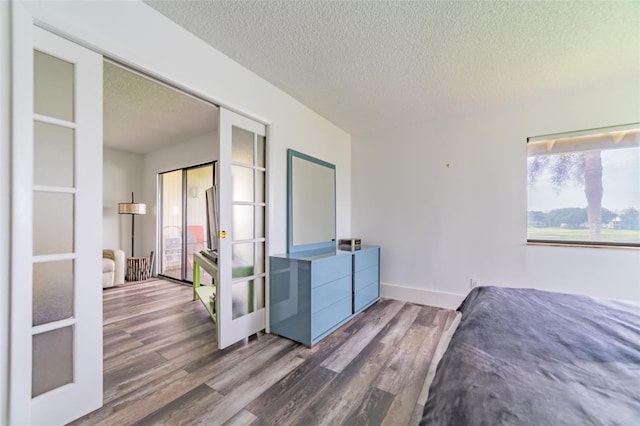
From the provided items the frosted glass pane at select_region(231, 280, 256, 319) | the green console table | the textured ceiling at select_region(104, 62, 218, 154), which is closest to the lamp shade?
the textured ceiling at select_region(104, 62, 218, 154)

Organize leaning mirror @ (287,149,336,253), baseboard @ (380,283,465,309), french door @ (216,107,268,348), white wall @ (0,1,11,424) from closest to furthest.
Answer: white wall @ (0,1,11,424)
french door @ (216,107,268,348)
leaning mirror @ (287,149,336,253)
baseboard @ (380,283,465,309)

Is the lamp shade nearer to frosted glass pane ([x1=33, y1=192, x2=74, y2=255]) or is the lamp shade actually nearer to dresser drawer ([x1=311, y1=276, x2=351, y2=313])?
frosted glass pane ([x1=33, y1=192, x2=74, y2=255])

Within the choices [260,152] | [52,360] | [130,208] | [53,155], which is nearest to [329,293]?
[260,152]

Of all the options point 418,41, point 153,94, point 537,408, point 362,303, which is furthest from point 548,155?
point 153,94

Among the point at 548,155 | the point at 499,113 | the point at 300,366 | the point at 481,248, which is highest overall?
the point at 499,113

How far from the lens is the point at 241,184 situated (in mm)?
2334

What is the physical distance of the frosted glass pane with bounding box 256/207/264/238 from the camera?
8.14ft

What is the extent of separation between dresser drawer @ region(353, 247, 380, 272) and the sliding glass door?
2862 millimetres

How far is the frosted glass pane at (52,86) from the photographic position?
4.17 feet

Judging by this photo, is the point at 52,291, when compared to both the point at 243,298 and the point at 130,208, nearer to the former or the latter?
the point at 243,298

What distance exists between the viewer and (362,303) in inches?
121

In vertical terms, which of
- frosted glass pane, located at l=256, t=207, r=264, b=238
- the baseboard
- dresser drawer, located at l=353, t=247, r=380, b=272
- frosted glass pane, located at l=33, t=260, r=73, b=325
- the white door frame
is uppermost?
the white door frame

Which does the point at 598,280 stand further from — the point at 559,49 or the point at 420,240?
the point at 559,49

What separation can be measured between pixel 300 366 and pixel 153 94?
3.13 m
